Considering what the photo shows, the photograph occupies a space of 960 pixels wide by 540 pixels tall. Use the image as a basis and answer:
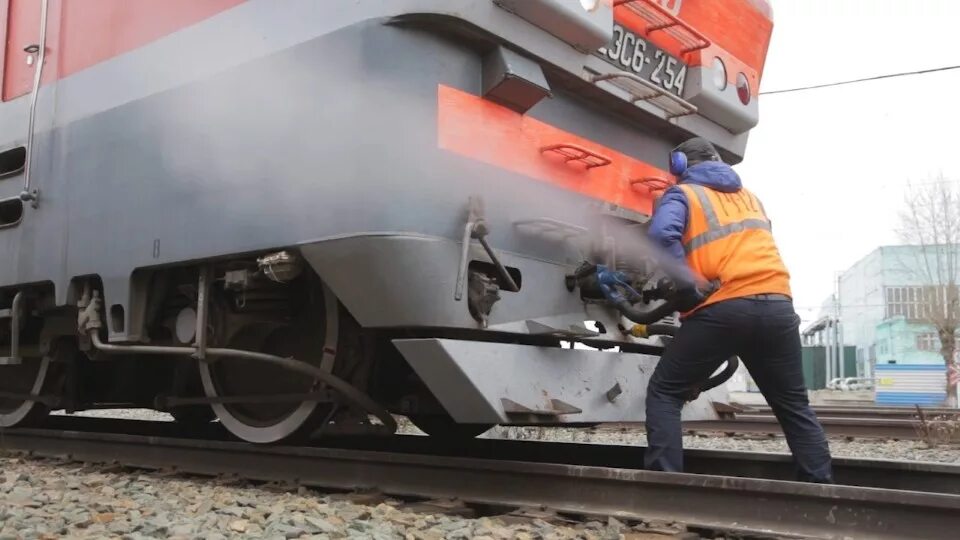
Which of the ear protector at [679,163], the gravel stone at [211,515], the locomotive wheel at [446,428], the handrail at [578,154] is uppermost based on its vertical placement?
the handrail at [578,154]

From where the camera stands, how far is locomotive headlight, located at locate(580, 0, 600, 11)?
3.75m

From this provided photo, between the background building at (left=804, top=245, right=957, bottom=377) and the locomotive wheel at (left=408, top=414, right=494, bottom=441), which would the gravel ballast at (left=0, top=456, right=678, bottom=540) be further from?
the background building at (left=804, top=245, right=957, bottom=377)

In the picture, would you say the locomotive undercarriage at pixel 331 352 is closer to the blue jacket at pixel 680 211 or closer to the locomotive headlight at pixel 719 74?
the blue jacket at pixel 680 211

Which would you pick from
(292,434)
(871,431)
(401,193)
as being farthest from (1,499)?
(871,431)

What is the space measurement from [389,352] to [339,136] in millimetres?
1320

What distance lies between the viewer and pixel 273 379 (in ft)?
15.3

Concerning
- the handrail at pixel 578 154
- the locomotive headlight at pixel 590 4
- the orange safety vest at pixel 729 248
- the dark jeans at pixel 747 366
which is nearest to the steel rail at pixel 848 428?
the dark jeans at pixel 747 366

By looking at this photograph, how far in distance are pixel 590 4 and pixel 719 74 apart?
50.9 inches

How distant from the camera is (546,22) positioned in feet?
12.1

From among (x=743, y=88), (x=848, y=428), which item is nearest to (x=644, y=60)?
(x=743, y=88)

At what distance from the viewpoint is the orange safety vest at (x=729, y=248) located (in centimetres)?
353

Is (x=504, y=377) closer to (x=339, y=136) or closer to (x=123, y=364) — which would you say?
(x=339, y=136)

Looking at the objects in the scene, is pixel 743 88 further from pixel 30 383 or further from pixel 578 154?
pixel 30 383

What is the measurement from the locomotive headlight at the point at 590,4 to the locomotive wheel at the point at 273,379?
1771 mm
